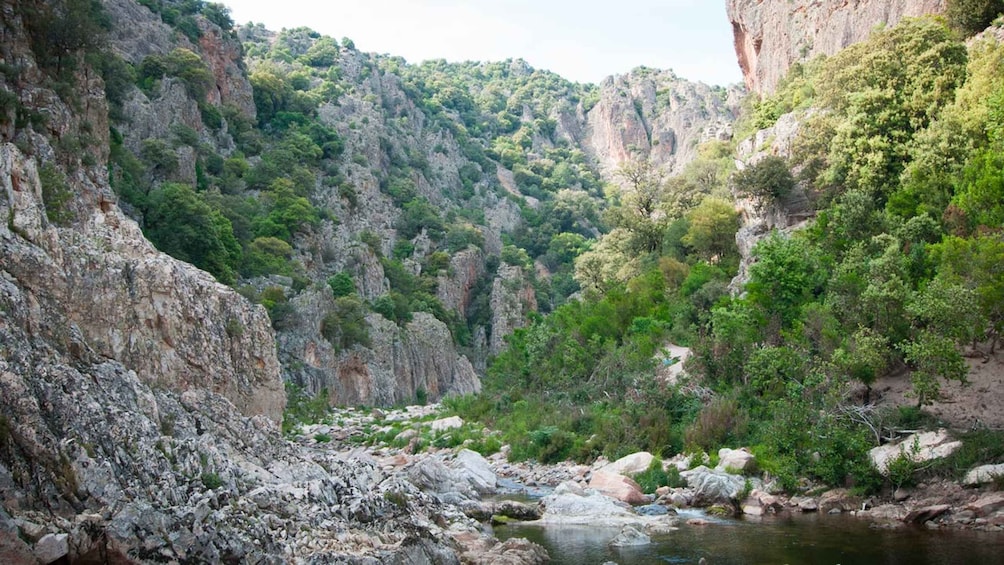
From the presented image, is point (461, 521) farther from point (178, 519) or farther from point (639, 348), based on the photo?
point (639, 348)

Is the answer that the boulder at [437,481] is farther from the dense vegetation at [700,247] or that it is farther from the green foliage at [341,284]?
the green foliage at [341,284]

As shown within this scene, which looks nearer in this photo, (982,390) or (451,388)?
(982,390)

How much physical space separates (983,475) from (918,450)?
1909 millimetres

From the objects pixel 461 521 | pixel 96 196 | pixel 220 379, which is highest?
pixel 96 196

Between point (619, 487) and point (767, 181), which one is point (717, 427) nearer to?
point (619, 487)

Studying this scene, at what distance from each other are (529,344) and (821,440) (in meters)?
24.5

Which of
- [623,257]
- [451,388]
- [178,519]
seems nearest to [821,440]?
[178,519]

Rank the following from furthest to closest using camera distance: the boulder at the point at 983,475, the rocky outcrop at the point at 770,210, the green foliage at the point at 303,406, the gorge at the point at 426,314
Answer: the green foliage at the point at 303,406 < the rocky outcrop at the point at 770,210 < the boulder at the point at 983,475 < the gorge at the point at 426,314

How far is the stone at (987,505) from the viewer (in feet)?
55.4

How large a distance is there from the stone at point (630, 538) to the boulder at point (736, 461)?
286 inches

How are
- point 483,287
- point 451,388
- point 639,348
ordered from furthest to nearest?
point 483,287 < point 451,388 < point 639,348

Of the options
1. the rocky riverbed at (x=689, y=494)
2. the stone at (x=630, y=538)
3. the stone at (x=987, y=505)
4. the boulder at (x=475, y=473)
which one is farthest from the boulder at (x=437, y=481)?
the stone at (x=987, y=505)

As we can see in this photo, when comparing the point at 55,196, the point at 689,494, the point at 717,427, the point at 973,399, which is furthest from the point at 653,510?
the point at 55,196

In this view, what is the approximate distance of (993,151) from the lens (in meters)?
27.0
